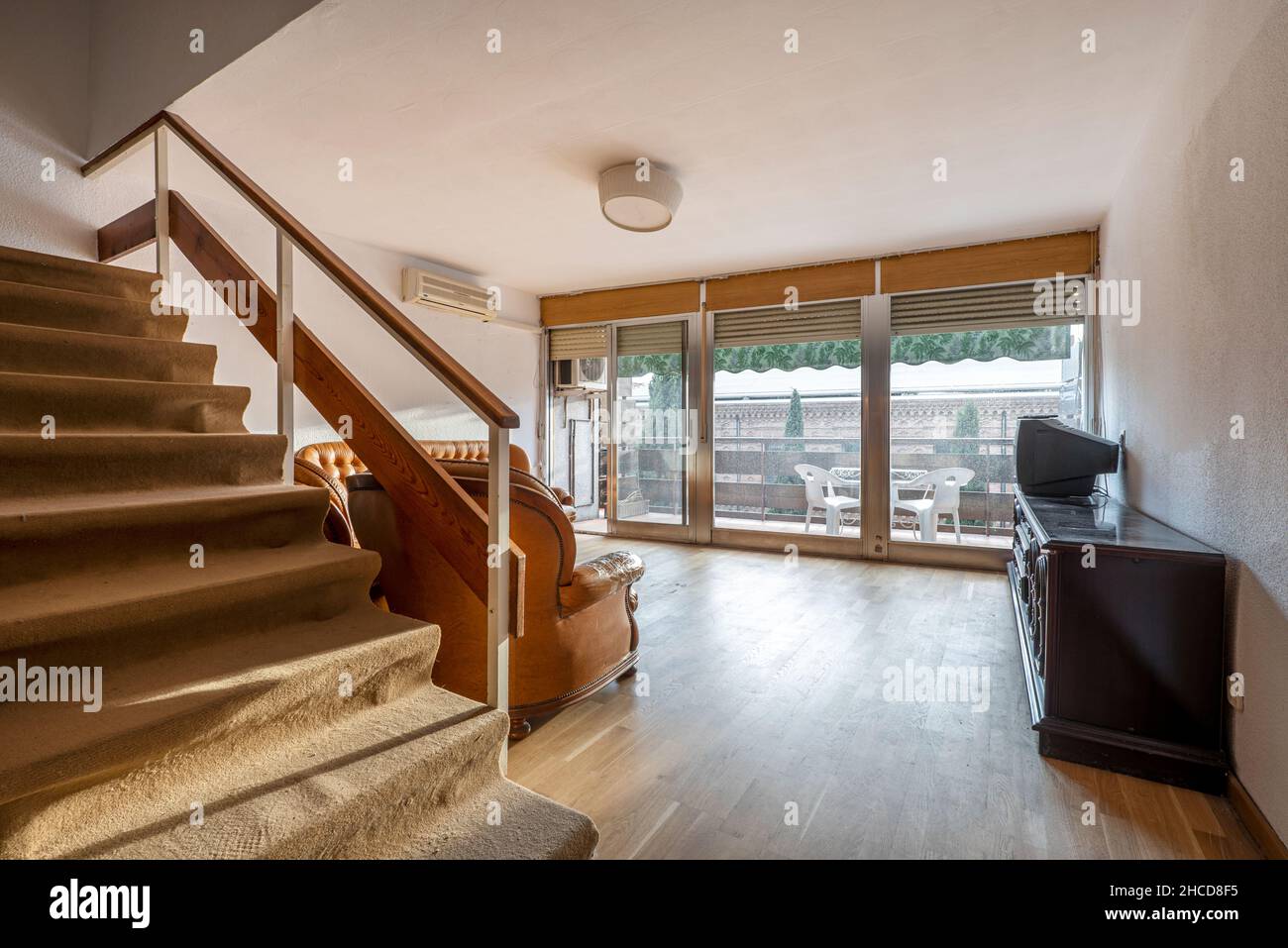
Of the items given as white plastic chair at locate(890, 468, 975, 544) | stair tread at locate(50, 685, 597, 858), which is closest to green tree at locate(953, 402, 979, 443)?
white plastic chair at locate(890, 468, 975, 544)

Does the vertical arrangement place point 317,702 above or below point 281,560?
below

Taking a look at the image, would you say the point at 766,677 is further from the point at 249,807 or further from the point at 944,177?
the point at 944,177

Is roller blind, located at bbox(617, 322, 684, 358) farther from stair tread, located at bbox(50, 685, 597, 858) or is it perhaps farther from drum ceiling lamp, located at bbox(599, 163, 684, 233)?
stair tread, located at bbox(50, 685, 597, 858)

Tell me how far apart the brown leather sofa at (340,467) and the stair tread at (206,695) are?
575 millimetres

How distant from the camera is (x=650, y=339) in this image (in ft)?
21.1

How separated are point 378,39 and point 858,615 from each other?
383 cm

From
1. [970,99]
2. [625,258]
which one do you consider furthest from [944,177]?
[625,258]

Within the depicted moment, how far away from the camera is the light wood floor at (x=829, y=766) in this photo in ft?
5.31

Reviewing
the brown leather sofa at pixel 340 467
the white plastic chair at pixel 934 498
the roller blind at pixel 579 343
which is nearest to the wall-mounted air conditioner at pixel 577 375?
the roller blind at pixel 579 343

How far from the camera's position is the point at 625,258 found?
545cm

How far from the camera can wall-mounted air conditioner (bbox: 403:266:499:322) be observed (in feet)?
17.4

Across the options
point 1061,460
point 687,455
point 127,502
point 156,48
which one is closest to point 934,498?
point 1061,460

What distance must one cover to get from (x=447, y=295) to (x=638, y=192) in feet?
9.10

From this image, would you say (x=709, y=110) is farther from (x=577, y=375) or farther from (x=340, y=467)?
(x=577, y=375)
